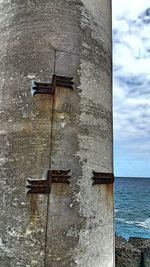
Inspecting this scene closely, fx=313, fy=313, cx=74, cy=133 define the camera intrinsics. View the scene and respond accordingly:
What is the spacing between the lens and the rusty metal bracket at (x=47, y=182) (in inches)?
154

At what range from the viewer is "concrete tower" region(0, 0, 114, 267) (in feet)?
12.9

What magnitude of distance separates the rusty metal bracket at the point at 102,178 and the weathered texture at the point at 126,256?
5.37 meters

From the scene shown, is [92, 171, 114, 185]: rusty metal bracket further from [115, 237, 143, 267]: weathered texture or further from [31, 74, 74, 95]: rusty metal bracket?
[115, 237, 143, 267]: weathered texture

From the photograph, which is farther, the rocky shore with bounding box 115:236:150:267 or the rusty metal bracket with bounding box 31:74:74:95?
the rocky shore with bounding box 115:236:150:267

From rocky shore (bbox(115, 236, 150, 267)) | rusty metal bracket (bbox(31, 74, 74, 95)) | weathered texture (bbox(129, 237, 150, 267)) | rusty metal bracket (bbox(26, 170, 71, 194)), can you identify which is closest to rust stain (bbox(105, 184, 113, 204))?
rusty metal bracket (bbox(26, 170, 71, 194))

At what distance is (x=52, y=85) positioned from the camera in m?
4.18

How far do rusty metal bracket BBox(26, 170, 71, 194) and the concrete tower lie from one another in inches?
0.5

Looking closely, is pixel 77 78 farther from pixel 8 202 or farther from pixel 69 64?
pixel 8 202

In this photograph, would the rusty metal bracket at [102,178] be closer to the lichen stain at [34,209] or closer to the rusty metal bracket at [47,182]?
the rusty metal bracket at [47,182]

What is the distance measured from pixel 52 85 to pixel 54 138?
710mm

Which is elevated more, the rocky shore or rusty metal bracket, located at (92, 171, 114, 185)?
rusty metal bracket, located at (92, 171, 114, 185)

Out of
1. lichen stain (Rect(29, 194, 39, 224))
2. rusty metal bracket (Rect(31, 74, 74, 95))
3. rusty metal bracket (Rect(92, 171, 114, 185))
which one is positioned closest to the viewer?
lichen stain (Rect(29, 194, 39, 224))

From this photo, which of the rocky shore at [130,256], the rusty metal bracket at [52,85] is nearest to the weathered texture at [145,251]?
the rocky shore at [130,256]

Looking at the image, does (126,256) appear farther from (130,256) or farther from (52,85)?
(52,85)
